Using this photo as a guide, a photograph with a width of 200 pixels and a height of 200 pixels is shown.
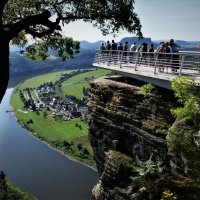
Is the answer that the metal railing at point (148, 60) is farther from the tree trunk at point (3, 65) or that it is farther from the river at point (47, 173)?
the river at point (47, 173)

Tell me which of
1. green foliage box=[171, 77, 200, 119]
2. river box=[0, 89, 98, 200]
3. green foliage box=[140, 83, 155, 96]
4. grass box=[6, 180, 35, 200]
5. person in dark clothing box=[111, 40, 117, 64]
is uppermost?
green foliage box=[171, 77, 200, 119]

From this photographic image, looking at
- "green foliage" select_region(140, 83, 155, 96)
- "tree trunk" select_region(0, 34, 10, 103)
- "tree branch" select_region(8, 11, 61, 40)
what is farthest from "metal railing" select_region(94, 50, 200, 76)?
"tree trunk" select_region(0, 34, 10, 103)

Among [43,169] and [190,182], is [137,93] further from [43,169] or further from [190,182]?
[43,169]

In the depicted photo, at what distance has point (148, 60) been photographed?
34438 millimetres

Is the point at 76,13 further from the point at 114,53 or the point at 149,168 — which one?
the point at 114,53

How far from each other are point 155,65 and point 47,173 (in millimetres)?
138748

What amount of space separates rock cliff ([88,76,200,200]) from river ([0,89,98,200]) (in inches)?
3962

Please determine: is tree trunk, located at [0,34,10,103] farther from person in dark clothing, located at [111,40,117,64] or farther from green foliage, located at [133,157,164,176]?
person in dark clothing, located at [111,40,117,64]

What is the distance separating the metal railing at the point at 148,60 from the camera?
2896 cm

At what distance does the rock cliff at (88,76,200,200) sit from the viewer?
22.0 m

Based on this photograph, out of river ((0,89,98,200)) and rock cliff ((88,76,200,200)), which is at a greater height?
rock cliff ((88,76,200,200))

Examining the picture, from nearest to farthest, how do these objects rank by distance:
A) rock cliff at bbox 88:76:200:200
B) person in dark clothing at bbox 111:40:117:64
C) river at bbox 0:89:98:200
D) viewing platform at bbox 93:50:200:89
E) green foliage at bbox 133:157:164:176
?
1. rock cliff at bbox 88:76:200:200
2. green foliage at bbox 133:157:164:176
3. viewing platform at bbox 93:50:200:89
4. person in dark clothing at bbox 111:40:117:64
5. river at bbox 0:89:98:200

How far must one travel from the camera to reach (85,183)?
146m

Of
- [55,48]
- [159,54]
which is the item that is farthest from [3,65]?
[159,54]
